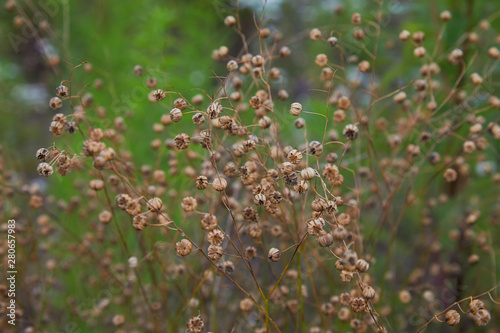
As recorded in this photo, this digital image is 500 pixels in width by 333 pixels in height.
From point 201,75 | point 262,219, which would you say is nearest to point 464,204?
point 262,219

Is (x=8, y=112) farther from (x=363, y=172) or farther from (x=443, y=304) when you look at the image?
(x=443, y=304)

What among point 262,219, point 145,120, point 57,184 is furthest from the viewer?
point 57,184

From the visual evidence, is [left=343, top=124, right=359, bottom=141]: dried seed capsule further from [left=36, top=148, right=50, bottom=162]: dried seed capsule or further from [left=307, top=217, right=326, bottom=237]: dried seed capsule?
[left=36, top=148, right=50, bottom=162]: dried seed capsule

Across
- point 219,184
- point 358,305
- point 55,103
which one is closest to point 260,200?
point 219,184

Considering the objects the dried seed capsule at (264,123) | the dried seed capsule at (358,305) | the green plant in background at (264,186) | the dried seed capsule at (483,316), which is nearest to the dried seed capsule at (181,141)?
the green plant in background at (264,186)

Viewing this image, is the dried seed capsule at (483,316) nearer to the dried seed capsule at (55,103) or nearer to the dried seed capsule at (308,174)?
the dried seed capsule at (308,174)

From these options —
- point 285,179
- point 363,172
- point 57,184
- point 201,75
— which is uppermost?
point 285,179

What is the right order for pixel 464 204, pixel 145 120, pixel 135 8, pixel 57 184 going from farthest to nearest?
pixel 135 8 → pixel 57 184 → pixel 145 120 → pixel 464 204

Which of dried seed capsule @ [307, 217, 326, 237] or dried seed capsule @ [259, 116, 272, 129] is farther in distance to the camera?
dried seed capsule @ [259, 116, 272, 129]

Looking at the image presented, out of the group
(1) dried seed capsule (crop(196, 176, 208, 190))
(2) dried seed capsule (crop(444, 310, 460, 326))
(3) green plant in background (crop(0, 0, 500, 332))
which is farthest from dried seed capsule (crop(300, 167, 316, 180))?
(2) dried seed capsule (crop(444, 310, 460, 326))
